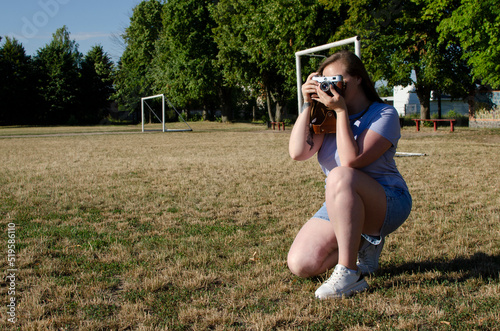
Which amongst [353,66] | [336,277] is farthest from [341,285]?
[353,66]

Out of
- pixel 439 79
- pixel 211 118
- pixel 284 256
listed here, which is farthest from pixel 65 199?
pixel 211 118

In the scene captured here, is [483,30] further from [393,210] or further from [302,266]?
[302,266]

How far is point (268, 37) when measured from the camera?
28469 mm

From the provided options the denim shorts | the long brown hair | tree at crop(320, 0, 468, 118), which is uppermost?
tree at crop(320, 0, 468, 118)

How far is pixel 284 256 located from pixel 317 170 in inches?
214

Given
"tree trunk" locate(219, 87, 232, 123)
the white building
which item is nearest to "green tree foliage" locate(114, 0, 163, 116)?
"tree trunk" locate(219, 87, 232, 123)

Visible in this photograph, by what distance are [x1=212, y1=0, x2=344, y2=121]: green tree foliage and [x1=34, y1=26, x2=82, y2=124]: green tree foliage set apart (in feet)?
79.9

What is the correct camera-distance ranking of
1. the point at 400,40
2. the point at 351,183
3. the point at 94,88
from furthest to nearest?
the point at 94,88
the point at 400,40
the point at 351,183

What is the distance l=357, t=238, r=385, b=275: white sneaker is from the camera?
303cm

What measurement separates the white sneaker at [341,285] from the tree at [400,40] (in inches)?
843

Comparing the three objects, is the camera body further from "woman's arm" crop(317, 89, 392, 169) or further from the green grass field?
the green grass field

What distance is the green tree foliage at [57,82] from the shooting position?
51.7 m

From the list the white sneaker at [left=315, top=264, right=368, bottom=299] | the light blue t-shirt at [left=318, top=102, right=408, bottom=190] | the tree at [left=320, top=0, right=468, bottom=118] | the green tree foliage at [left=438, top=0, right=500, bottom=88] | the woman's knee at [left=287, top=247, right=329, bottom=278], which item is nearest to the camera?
the white sneaker at [left=315, top=264, right=368, bottom=299]

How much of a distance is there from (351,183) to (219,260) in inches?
54.4
